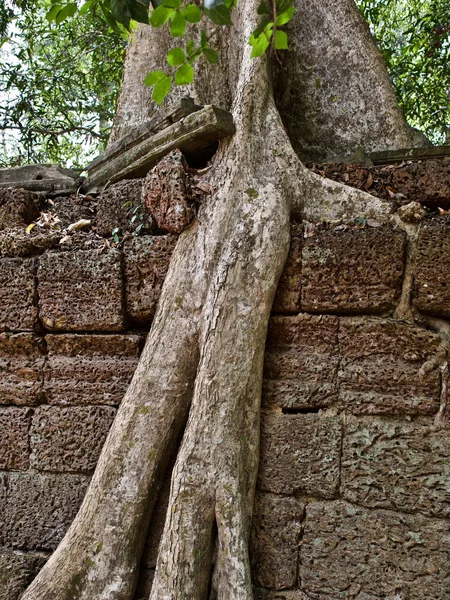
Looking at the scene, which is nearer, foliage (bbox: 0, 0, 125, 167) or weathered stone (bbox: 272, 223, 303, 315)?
weathered stone (bbox: 272, 223, 303, 315)

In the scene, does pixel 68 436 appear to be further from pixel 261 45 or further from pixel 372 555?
pixel 261 45

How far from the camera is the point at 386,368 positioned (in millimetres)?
2568

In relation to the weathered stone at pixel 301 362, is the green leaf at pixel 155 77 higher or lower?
higher

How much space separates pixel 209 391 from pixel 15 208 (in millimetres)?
1573

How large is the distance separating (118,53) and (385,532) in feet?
18.1

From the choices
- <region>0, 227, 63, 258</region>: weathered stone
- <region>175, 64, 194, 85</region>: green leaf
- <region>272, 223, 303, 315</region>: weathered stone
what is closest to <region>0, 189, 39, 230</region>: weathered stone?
<region>0, 227, 63, 258</region>: weathered stone

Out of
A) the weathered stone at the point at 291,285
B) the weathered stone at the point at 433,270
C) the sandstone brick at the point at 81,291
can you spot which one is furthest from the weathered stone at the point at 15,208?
the weathered stone at the point at 433,270

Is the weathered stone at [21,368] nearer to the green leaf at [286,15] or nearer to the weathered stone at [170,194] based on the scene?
the weathered stone at [170,194]

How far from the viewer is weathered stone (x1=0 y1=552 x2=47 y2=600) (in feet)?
9.05

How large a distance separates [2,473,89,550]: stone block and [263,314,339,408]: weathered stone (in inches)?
40.5

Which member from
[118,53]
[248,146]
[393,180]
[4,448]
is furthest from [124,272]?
[118,53]

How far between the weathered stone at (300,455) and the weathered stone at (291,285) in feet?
1.57

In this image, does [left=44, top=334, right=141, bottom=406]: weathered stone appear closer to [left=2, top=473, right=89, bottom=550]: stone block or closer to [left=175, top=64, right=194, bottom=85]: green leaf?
[left=2, top=473, right=89, bottom=550]: stone block

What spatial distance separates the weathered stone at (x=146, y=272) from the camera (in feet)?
9.70
